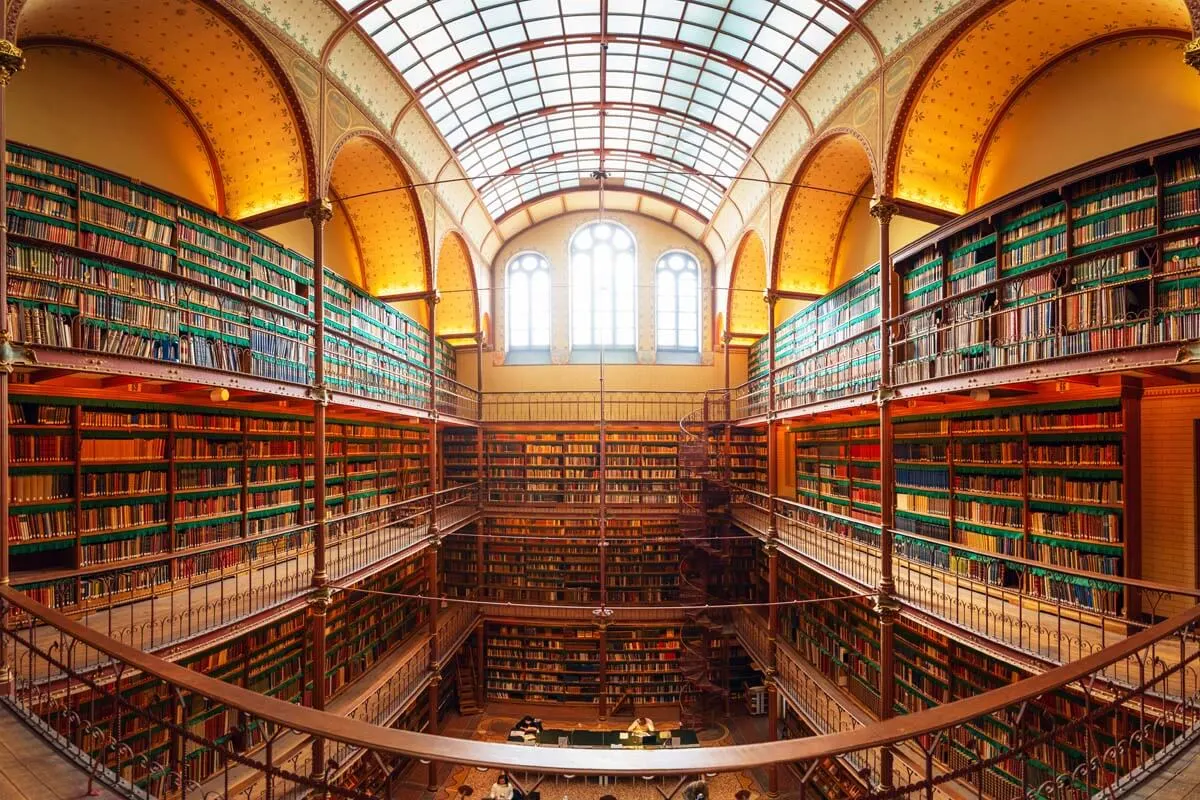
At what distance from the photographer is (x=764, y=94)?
1027 cm

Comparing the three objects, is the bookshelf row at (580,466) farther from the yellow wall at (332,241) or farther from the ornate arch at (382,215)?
the yellow wall at (332,241)

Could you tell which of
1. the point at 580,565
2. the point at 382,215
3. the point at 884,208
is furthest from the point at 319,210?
the point at 580,565

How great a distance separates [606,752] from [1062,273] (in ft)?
20.3

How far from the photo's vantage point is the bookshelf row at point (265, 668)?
5.77 m

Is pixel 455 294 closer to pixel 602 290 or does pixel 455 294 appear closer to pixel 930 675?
pixel 602 290

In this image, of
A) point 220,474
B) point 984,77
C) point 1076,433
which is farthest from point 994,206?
point 220,474

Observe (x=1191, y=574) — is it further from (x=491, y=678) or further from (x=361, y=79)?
(x=491, y=678)

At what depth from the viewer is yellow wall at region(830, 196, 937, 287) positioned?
31.6 feet

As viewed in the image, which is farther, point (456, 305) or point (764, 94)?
point (456, 305)

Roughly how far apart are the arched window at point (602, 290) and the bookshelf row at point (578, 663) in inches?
280

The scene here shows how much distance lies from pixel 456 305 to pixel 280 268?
22.3ft

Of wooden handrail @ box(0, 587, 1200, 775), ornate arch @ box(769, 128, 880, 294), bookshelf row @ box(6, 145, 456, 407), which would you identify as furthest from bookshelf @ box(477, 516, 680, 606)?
wooden handrail @ box(0, 587, 1200, 775)

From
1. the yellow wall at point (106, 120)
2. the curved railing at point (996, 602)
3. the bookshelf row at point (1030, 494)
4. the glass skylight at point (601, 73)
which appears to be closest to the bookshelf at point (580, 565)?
the curved railing at point (996, 602)

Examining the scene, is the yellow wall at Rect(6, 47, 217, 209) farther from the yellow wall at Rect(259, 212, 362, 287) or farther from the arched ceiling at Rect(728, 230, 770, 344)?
the arched ceiling at Rect(728, 230, 770, 344)
